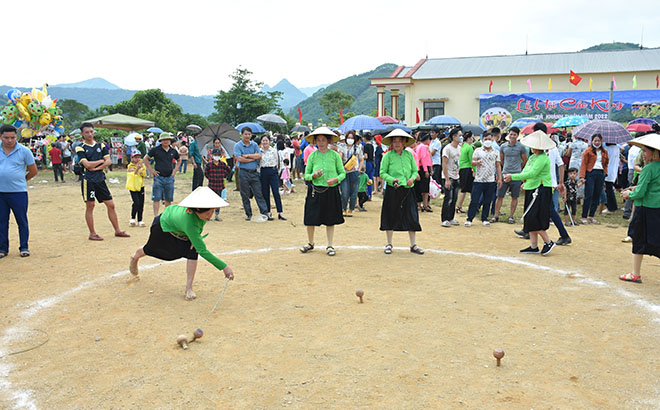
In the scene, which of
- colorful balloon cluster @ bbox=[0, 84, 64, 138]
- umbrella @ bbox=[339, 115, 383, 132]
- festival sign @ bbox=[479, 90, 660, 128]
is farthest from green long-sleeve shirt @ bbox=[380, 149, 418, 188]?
festival sign @ bbox=[479, 90, 660, 128]

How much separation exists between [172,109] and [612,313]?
56.8 meters

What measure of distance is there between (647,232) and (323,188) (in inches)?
181

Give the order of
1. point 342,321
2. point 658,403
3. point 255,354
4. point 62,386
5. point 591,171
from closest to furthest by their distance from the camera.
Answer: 1. point 658,403
2. point 62,386
3. point 255,354
4. point 342,321
5. point 591,171

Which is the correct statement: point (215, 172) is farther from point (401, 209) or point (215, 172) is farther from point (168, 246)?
point (168, 246)

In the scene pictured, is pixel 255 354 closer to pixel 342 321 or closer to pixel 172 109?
pixel 342 321

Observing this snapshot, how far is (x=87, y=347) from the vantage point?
176 inches

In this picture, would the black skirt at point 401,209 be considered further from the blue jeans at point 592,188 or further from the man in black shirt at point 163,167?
the blue jeans at point 592,188

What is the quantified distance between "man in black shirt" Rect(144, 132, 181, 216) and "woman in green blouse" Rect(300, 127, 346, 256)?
397 cm

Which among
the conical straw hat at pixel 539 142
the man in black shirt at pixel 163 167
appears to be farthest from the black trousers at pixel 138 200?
the conical straw hat at pixel 539 142

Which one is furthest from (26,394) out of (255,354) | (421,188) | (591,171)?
(591,171)

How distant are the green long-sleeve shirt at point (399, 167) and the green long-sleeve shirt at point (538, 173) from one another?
1.67 meters

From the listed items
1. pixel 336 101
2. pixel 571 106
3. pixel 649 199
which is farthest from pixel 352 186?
pixel 336 101

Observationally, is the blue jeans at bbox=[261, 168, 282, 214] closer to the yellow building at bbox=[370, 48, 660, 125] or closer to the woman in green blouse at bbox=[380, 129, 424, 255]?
the woman in green blouse at bbox=[380, 129, 424, 255]

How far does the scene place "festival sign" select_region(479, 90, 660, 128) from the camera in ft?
117
